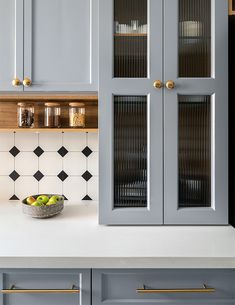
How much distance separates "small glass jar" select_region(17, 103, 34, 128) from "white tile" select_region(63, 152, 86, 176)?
349 mm

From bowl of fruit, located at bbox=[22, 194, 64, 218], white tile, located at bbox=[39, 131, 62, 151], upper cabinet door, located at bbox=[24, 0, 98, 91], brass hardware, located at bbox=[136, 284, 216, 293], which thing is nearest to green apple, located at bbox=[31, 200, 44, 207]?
bowl of fruit, located at bbox=[22, 194, 64, 218]

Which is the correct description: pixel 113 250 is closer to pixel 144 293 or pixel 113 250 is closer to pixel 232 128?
pixel 144 293

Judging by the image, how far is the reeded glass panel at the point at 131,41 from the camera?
149cm

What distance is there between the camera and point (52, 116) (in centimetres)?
186

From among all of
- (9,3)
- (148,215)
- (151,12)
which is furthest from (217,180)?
(9,3)

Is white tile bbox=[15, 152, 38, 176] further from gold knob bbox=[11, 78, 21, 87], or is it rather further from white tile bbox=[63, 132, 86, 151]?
gold knob bbox=[11, 78, 21, 87]

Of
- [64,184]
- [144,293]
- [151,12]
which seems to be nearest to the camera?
[144,293]

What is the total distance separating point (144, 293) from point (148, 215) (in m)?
0.41

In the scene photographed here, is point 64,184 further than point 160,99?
Yes

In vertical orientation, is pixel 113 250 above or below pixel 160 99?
below

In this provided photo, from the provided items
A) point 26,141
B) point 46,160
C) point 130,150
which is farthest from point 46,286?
point 26,141

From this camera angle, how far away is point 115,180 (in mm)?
1503

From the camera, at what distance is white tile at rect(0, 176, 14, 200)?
6.61ft

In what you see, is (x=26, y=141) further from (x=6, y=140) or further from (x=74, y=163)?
(x=74, y=163)
